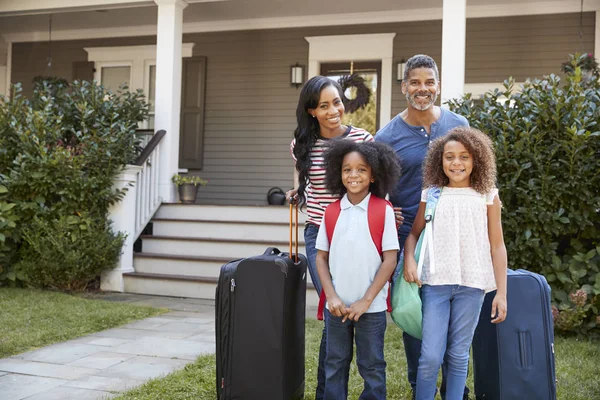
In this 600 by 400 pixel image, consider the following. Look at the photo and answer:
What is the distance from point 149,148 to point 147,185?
41cm

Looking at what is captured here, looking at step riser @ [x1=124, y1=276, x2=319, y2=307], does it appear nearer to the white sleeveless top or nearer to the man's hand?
the man's hand

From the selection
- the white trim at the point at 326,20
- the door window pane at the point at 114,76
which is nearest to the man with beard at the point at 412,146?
the white trim at the point at 326,20

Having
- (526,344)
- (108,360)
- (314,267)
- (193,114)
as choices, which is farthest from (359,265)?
(193,114)

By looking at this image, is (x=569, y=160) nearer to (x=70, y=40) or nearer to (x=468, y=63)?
(x=468, y=63)

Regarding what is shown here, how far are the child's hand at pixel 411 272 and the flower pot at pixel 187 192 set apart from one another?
4808 millimetres

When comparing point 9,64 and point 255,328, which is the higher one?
point 9,64

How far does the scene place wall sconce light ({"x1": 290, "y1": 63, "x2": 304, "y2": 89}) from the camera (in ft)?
26.8

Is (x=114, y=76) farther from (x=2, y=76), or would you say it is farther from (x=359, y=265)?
(x=359, y=265)

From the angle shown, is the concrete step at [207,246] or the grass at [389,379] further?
the concrete step at [207,246]

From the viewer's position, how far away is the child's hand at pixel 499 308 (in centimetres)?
220

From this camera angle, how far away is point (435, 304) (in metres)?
2.21

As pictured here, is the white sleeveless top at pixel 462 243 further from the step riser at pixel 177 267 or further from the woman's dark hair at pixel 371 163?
the step riser at pixel 177 267

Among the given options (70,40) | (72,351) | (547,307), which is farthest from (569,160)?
(70,40)

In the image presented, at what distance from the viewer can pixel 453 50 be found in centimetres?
611
